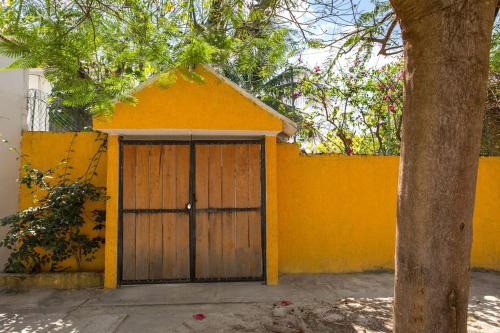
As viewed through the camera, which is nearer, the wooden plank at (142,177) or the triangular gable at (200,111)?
the triangular gable at (200,111)

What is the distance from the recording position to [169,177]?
635 cm

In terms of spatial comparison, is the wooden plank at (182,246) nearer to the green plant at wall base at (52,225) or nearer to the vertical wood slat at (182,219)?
the vertical wood slat at (182,219)

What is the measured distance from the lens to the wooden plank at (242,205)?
6297 mm

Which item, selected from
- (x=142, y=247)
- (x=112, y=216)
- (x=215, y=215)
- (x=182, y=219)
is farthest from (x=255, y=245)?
(x=112, y=216)

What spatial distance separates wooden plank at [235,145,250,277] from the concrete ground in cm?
32

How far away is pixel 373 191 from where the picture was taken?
23.2 feet

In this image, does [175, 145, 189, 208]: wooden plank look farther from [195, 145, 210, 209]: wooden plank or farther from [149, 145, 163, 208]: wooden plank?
[149, 145, 163, 208]: wooden plank

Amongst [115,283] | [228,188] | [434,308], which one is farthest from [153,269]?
[434,308]

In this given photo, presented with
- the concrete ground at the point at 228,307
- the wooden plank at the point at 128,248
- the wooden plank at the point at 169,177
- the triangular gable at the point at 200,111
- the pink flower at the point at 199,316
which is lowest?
the concrete ground at the point at 228,307

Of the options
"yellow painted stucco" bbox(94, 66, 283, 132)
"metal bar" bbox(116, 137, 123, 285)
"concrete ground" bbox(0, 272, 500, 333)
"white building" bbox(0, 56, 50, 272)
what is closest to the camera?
"concrete ground" bbox(0, 272, 500, 333)

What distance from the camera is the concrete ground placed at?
4.51 m

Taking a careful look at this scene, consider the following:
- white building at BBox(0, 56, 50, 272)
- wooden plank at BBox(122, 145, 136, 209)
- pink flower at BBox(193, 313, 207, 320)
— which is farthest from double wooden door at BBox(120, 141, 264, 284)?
white building at BBox(0, 56, 50, 272)

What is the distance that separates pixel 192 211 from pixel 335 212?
226 cm

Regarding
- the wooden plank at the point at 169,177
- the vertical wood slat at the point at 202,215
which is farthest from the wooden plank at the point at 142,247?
the vertical wood slat at the point at 202,215
